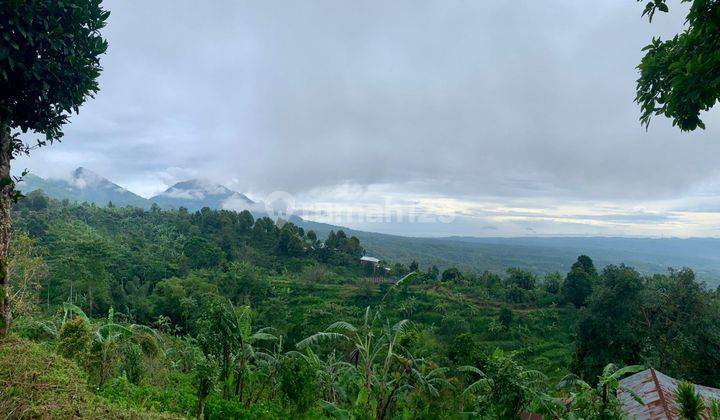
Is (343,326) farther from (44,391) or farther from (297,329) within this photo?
(297,329)

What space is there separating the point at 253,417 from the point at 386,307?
1514 inches

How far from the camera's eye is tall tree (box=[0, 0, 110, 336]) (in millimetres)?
5977

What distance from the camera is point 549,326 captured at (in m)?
38.2

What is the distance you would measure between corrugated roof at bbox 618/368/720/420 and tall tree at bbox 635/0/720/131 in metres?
9.04

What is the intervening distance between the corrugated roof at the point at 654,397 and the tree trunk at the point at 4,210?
14484 mm

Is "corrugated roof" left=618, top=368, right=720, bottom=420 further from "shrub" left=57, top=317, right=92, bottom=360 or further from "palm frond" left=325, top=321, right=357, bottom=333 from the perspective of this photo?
"shrub" left=57, top=317, right=92, bottom=360

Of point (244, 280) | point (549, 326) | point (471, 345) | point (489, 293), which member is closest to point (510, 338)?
point (549, 326)

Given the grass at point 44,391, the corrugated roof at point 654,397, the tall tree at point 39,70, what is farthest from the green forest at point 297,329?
the tall tree at point 39,70

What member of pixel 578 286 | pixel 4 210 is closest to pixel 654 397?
pixel 4 210

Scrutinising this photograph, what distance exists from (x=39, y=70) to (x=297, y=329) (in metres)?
23.9

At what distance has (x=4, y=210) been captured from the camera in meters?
6.92

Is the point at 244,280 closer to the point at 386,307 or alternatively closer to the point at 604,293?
the point at 386,307

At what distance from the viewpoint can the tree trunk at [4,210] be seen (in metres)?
6.77

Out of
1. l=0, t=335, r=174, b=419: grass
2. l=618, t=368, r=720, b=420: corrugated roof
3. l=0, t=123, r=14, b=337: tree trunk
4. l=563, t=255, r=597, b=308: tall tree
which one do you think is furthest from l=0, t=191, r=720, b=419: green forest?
l=618, t=368, r=720, b=420: corrugated roof
